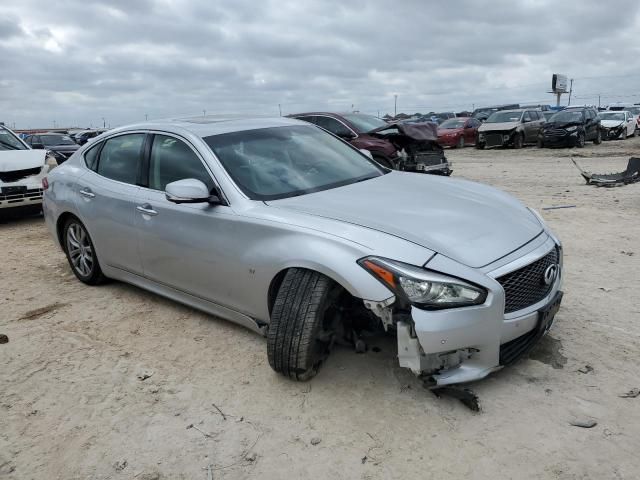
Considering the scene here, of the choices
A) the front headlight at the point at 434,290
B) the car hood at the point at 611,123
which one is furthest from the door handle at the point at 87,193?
the car hood at the point at 611,123

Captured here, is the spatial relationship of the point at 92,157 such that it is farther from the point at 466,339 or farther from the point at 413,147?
the point at 413,147

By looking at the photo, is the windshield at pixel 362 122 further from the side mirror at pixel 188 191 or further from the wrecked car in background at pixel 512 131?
the wrecked car in background at pixel 512 131

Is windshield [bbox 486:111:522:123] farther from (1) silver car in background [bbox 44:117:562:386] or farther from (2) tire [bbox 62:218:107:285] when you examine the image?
(2) tire [bbox 62:218:107:285]

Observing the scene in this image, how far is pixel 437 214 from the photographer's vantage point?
10.5 feet

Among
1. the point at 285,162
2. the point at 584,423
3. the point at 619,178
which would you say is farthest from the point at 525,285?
the point at 619,178

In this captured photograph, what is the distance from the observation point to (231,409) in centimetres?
304

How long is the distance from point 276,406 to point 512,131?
20.7 m

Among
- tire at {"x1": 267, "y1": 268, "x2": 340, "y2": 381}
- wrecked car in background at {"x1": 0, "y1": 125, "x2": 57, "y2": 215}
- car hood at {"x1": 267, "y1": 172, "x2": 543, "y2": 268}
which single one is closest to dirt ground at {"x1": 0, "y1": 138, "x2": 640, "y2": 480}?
tire at {"x1": 267, "y1": 268, "x2": 340, "y2": 381}

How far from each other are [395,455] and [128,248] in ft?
9.08

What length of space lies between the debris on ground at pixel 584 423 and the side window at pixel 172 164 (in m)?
2.57

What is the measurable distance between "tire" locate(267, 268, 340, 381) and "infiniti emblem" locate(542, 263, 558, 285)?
3.90 ft

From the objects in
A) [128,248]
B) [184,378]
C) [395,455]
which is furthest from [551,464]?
[128,248]

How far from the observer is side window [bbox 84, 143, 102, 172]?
4.96 m

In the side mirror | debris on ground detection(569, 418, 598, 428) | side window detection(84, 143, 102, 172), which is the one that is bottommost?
debris on ground detection(569, 418, 598, 428)
